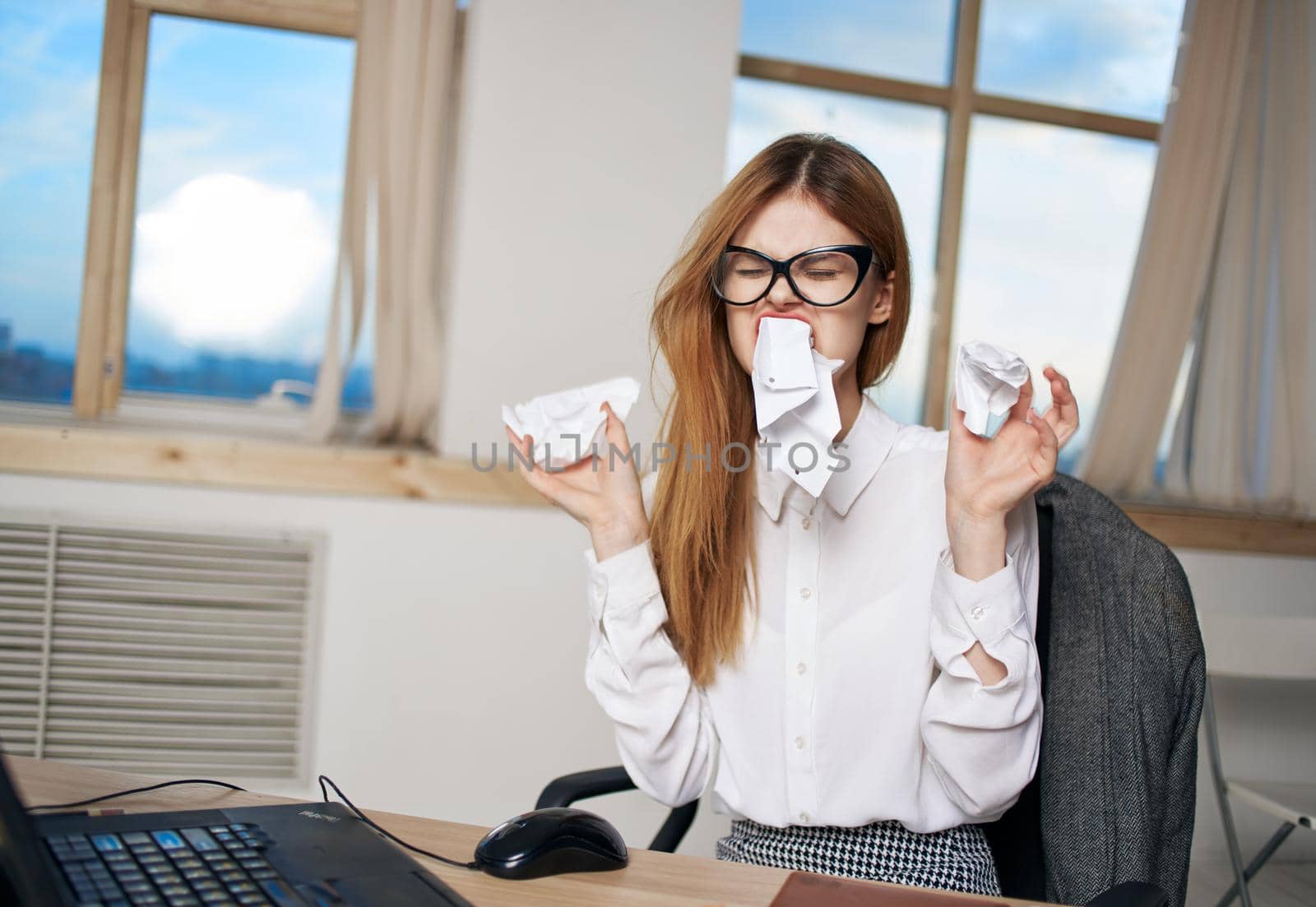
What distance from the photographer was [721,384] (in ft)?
4.60

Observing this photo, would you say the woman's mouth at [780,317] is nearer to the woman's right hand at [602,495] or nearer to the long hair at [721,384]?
the long hair at [721,384]

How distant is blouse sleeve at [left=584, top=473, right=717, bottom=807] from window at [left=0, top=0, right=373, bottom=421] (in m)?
1.51

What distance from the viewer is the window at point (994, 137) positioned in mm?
2984

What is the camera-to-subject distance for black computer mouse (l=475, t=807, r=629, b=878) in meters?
0.94

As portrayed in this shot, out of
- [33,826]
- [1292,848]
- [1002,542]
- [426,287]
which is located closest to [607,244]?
[426,287]

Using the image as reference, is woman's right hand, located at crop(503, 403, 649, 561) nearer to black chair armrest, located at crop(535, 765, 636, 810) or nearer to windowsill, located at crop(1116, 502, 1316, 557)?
black chair armrest, located at crop(535, 765, 636, 810)

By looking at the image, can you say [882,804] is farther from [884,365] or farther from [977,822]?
[884,365]

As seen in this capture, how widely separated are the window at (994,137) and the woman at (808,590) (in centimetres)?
169

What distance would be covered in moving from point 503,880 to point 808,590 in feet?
Answer: 1.87

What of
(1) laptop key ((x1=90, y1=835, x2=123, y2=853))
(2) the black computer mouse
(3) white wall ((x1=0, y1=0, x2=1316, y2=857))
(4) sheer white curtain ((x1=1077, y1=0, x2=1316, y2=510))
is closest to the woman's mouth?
(2) the black computer mouse

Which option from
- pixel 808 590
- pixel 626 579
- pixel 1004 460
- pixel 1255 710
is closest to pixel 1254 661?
pixel 1255 710

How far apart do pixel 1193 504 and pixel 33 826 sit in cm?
313

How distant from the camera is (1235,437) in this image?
3074 mm

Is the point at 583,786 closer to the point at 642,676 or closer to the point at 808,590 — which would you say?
the point at 642,676
